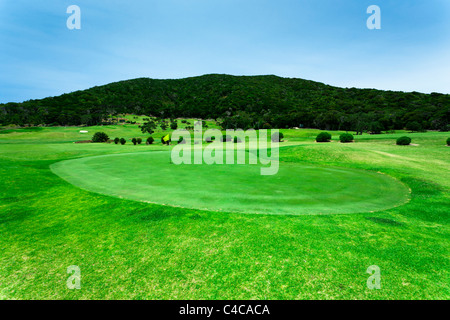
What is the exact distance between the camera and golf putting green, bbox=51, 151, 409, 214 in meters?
8.75

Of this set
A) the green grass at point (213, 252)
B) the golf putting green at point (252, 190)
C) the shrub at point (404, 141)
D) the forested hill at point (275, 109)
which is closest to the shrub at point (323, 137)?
the shrub at point (404, 141)

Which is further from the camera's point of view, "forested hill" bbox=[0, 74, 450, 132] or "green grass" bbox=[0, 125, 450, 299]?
"forested hill" bbox=[0, 74, 450, 132]

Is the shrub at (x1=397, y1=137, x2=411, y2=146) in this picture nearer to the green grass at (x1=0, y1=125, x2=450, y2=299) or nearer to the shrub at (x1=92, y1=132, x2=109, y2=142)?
the green grass at (x1=0, y1=125, x2=450, y2=299)

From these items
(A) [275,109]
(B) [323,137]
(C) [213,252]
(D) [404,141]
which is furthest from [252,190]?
(A) [275,109]

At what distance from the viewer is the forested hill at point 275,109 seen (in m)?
88.6

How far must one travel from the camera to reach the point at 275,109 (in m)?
158

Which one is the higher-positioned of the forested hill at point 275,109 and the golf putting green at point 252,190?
the forested hill at point 275,109

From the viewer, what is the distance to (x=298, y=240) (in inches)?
225

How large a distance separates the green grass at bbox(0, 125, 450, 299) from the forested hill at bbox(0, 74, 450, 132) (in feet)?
245

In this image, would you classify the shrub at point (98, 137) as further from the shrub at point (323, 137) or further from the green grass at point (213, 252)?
the green grass at point (213, 252)

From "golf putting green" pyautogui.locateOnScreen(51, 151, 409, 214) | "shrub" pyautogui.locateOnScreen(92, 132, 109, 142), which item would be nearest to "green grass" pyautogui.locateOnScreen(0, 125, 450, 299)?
"golf putting green" pyautogui.locateOnScreen(51, 151, 409, 214)

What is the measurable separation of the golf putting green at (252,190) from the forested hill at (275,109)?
67.5 meters
